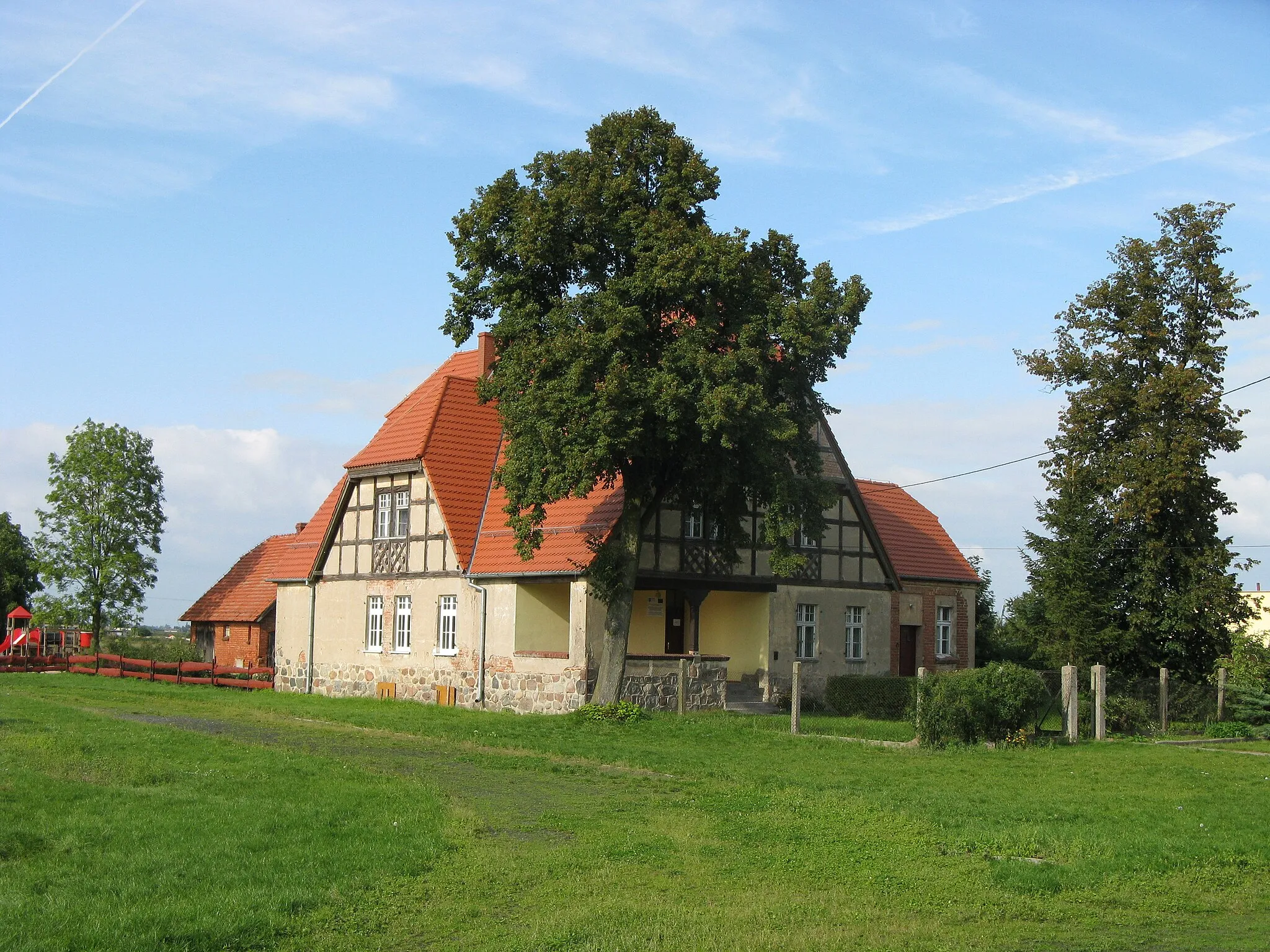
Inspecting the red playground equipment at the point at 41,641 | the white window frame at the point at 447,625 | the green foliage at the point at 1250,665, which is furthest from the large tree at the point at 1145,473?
the red playground equipment at the point at 41,641

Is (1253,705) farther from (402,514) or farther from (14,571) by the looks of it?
(14,571)

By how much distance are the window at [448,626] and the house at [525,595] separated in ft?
0.17

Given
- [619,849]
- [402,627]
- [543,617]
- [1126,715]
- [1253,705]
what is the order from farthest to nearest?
[402,627] < [543,617] < [1253,705] < [1126,715] < [619,849]

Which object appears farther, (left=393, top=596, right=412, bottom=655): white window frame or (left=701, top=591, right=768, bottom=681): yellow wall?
(left=393, top=596, right=412, bottom=655): white window frame

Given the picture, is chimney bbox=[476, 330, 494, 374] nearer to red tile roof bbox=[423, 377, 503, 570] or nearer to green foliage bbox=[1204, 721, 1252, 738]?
red tile roof bbox=[423, 377, 503, 570]

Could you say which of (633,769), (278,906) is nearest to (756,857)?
(278,906)

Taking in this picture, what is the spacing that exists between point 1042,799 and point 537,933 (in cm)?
819

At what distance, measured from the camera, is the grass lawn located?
8453 mm

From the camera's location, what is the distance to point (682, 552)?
99.1ft

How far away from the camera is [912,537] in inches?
1577

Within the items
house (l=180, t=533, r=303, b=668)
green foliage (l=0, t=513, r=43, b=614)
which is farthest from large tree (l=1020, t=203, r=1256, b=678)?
green foliage (l=0, t=513, r=43, b=614)

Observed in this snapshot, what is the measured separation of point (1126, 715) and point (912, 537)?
1633 centimetres

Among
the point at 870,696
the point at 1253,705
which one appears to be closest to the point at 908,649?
the point at 870,696

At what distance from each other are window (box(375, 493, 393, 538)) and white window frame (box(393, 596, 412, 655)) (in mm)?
1965
